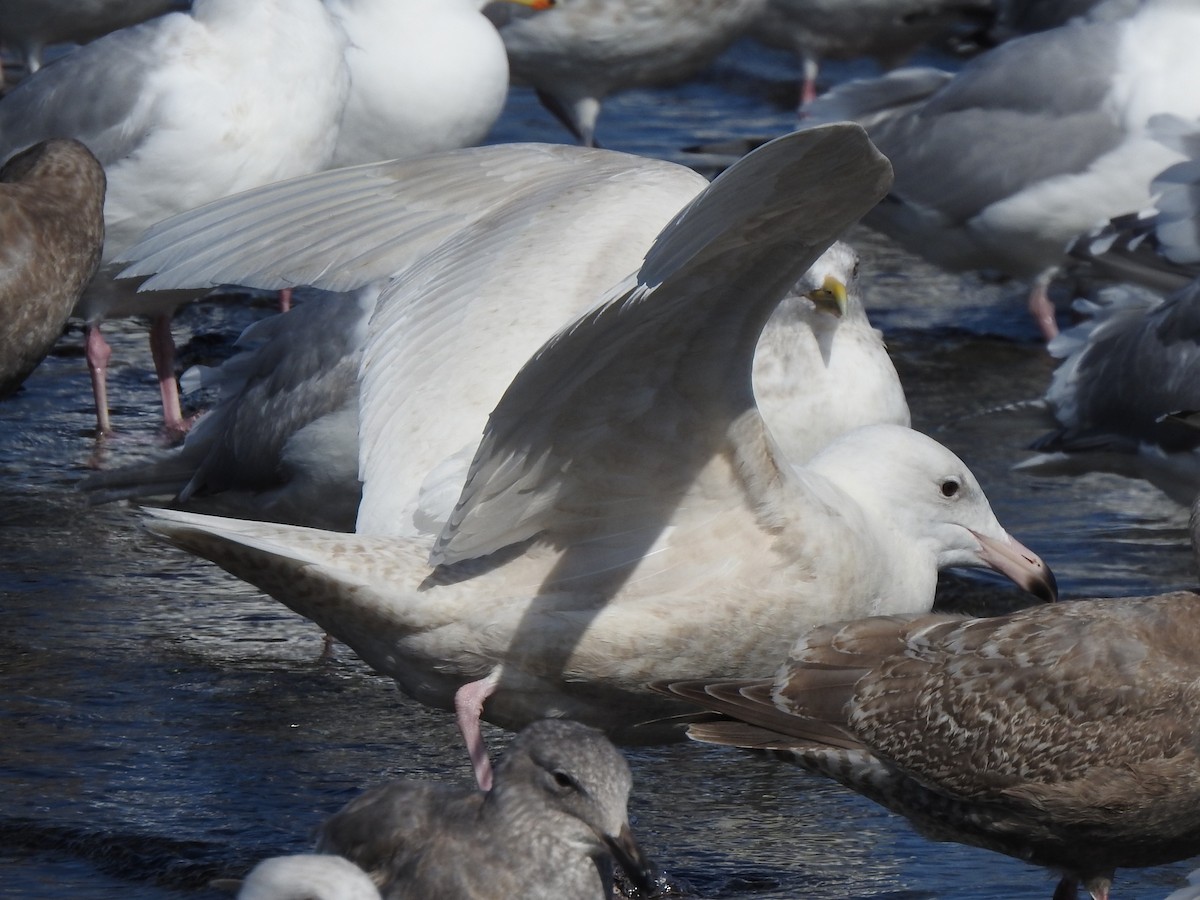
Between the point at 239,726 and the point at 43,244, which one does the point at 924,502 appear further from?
the point at 43,244

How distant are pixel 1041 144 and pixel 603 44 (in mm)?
3133

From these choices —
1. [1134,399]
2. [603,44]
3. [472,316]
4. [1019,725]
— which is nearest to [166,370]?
[472,316]

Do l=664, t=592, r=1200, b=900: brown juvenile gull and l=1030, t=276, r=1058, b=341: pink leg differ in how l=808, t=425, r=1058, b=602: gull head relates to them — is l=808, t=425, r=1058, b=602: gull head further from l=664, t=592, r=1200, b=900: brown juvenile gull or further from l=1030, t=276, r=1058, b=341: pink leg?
l=1030, t=276, r=1058, b=341: pink leg

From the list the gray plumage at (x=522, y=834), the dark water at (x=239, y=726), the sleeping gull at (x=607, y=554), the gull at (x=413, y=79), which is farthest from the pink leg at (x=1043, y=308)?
the gray plumage at (x=522, y=834)

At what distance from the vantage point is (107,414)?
26.2 ft

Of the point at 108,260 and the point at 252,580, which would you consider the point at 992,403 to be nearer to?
the point at 108,260

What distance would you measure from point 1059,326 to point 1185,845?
581cm

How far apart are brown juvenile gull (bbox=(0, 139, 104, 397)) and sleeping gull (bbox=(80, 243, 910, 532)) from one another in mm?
481

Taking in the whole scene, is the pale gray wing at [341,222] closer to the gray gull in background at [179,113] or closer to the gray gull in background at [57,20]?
the gray gull in background at [179,113]

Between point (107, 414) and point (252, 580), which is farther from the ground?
point (252, 580)

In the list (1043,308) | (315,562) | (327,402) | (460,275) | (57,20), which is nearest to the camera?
(315,562)

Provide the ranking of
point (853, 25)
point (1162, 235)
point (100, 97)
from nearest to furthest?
A: point (100, 97) → point (1162, 235) → point (853, 25)

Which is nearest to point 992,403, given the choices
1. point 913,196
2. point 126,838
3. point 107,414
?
point 913,196

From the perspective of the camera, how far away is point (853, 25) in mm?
13234
